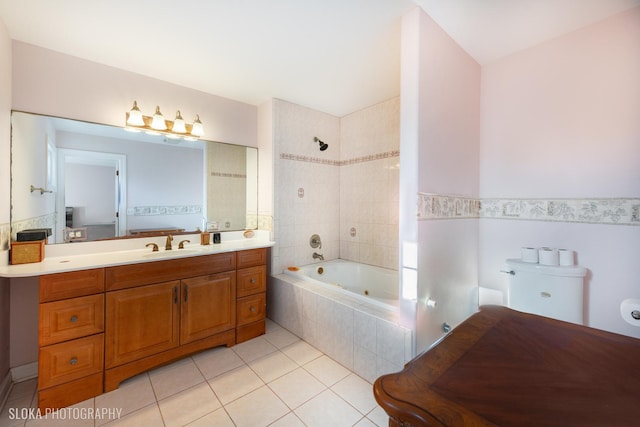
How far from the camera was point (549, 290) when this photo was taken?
1712 millimetres

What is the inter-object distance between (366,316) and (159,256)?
158 cm

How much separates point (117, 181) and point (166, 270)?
3.19ft

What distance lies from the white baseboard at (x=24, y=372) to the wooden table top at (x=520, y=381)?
2.63 metres

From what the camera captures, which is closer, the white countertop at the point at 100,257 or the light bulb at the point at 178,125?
the white countertop at the point at 100,257

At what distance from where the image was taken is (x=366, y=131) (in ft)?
9.96

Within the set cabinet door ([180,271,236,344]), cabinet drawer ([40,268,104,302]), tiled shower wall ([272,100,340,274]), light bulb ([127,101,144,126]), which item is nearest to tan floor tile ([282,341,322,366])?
cabinet door ([180,271,236,344])

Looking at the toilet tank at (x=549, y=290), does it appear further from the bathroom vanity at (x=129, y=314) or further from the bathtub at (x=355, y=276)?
the bathroom vanity at (x=129, y=314)

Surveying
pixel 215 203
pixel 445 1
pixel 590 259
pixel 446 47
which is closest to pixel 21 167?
pixel 215 203

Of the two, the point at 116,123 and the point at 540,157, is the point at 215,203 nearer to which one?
the point at 116,123

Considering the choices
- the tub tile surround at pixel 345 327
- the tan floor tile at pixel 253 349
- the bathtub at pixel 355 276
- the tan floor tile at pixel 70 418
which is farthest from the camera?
the bathtub at pixel 355 276

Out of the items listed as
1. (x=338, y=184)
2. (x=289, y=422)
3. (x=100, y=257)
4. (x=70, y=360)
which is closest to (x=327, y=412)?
(x=289, y=422)

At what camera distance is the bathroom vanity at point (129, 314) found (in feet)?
5.00

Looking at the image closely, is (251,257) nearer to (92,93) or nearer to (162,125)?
(162,125)

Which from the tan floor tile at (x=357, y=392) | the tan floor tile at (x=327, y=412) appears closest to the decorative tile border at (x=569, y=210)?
the tan floor tile at (x=357, y=392)
